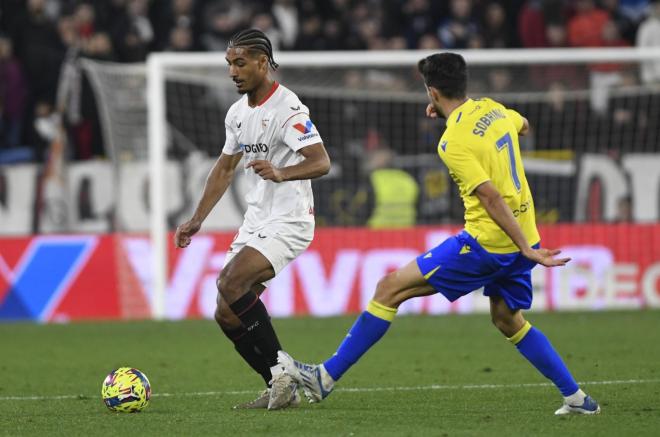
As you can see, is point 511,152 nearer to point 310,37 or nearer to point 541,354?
point 541,354

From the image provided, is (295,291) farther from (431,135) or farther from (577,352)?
(577,352)

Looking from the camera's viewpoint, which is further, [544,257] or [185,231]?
[185,231]

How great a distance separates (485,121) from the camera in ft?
24.2

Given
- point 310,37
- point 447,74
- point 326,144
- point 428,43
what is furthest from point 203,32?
point 447,74

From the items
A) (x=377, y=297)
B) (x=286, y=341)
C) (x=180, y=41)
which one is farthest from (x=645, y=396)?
(x=180, y=41)

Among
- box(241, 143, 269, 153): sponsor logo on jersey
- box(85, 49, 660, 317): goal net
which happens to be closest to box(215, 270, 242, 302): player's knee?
box(241, 143, 269, 153): sponsor logo on jersey

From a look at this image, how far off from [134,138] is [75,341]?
4037mm

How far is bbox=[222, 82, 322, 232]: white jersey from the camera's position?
318 inches

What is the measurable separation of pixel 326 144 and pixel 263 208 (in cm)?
871

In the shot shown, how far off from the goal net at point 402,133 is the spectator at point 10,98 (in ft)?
4.54

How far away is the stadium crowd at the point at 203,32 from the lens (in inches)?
698

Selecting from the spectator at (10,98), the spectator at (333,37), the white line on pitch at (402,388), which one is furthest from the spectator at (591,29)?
the white line on pitch at (402,388)

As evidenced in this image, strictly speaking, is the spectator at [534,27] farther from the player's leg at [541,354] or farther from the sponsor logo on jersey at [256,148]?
the player's leg at [541,354]

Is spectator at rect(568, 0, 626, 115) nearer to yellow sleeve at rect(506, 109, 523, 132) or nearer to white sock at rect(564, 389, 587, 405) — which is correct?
yellow sleeve at rect(506, 109, 523, 132)
